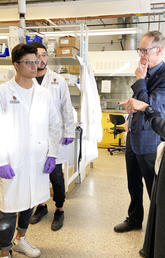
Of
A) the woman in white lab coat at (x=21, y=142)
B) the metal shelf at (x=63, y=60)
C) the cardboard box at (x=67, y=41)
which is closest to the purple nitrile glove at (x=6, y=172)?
the woman in white lab coat at (x=21, y=142)

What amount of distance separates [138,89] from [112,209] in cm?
152

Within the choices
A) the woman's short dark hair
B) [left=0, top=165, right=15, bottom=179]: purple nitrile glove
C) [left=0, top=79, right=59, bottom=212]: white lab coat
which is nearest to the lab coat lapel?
[left=0, top=79, right=59, bottom=212]: white lab coat

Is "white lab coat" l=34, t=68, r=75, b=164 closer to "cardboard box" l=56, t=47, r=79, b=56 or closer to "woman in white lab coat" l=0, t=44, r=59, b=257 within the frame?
"woman in white lab coat" l=0, t=44, r=59, b=257

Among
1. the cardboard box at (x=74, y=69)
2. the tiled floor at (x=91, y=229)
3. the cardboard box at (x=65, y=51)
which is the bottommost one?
the tiled floor at (x=91, y=229)

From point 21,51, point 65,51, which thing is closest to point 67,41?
point 65,51

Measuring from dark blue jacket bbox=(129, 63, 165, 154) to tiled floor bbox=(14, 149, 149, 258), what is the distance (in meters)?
0.84

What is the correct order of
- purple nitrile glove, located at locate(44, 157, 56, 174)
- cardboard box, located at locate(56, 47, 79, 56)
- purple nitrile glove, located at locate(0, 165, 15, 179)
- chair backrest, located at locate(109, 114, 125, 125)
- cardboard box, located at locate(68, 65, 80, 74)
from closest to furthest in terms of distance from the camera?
purple nitrile glove, located at locate(0, 165, 15, 179) → purple nitrile glove, located at locate(44, 157, 56, 174) → cardboard box, located at locate(56, 47, 79, 56) → cardboard box, located at locate(68, 65, 80, 74) → chair backrest, located at locate(109, 114, 125, 125)

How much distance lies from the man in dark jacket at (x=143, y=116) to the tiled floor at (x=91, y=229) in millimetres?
355

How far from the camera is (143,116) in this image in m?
1.68

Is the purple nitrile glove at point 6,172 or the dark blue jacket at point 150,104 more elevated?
the dark blue jacket at point 150,104

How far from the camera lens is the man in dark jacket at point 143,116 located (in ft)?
5.12

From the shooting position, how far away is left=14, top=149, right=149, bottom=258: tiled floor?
1.84m

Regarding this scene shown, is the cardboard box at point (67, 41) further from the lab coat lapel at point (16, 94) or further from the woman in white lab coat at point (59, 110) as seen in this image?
the lab coat lapel at point (16, 94)

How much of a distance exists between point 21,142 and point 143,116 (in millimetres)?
898
